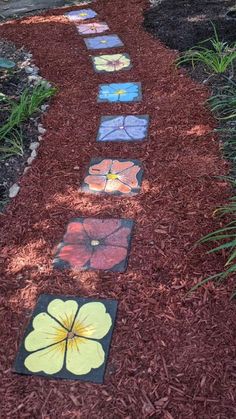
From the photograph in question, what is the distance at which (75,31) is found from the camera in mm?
5113

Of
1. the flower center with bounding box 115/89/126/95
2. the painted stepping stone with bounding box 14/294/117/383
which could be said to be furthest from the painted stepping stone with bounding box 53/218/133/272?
the flower center with bounding box 115/89/126/95

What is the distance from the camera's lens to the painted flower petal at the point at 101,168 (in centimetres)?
292

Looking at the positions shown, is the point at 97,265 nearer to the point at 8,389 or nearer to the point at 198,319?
the point at 198,319

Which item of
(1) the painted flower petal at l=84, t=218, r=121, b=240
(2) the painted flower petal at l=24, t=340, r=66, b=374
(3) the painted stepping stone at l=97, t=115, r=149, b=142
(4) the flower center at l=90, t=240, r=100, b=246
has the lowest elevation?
(2) the painted flower petal at l=24, t=340, r=66, b=374

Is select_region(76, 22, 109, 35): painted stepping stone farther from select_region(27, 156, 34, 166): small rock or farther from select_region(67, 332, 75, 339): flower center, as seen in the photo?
select_region(67, 332, 75, 339): flower center

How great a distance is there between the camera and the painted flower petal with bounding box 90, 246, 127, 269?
2.25 metres

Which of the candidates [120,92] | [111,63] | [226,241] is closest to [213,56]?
[120,92]

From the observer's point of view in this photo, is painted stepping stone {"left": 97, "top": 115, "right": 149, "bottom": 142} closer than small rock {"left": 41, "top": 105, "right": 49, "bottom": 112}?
Yes

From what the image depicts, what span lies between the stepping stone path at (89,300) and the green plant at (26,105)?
1.98ft

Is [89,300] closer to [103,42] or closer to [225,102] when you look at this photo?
[225,102]

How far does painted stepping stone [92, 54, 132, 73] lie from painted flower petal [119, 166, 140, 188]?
1730 mm

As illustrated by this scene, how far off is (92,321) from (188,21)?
13.6 ft

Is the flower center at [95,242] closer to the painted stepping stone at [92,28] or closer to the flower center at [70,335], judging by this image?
the flower center at [70,335]

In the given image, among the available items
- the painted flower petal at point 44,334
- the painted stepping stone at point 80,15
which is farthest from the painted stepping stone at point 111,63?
the painted flower petal at point 44,334
